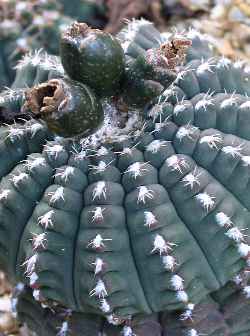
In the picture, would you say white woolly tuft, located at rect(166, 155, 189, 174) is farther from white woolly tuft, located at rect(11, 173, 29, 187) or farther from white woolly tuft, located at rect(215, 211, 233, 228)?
white woolly tuft, located at rect(11, 173, 29, 187)

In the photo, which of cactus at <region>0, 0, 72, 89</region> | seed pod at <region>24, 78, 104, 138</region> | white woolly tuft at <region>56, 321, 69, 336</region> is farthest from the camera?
cactus at <region>0, 0, 72, 89</region>

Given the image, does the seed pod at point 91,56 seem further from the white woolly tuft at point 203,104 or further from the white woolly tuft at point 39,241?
the white woolly tuft at point 39,241

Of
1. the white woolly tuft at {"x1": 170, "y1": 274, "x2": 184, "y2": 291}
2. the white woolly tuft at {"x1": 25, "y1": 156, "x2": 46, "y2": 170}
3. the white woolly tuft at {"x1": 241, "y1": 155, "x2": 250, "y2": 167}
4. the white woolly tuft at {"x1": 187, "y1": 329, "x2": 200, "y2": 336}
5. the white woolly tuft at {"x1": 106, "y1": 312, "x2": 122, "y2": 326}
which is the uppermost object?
the white woolly tuft at {"x1": 241, "y1": 155, "x2": 250, "y2": 167}

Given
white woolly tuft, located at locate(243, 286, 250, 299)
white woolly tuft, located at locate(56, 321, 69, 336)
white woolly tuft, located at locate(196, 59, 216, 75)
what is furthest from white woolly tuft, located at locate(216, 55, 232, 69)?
white woolly tuft, located at locate(56, 321, 69, 336)

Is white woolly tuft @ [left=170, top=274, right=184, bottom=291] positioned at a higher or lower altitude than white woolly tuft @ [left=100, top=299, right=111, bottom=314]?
higher

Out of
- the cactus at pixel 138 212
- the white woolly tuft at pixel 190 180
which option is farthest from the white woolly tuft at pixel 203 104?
the white woolly tuft at pixel 190 180

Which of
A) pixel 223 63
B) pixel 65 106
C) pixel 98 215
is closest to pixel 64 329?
pixel 98 215

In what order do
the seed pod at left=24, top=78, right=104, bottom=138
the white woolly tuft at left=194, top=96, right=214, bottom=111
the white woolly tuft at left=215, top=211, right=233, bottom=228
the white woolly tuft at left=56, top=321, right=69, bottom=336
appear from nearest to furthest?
1. the seed pod at left=24, top=78, right=104, bottom=138
2. the white woolly tuft at left=215, top=211, right=233, bottom=228
3. the white woolly tuft at left=194, top=96, right=214, bottom=111
4. the white woolly tuft at left=56, top=321, right=69, bottom=336
